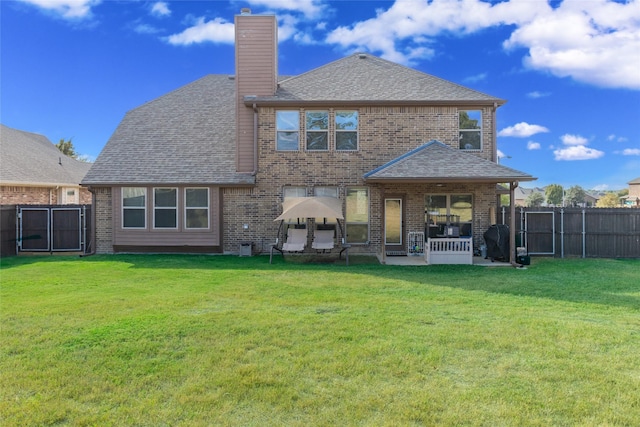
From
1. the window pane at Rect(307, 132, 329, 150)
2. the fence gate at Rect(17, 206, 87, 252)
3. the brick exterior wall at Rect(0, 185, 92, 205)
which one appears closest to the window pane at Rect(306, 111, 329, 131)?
the window pane at Rect(307, 132, 329, 150)

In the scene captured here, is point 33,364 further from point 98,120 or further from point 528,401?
point 98,120

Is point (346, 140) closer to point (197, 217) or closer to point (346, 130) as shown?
point (346, 130)

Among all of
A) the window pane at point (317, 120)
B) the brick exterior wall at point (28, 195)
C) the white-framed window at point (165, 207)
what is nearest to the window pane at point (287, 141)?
→ the window pane at point (317, 120)

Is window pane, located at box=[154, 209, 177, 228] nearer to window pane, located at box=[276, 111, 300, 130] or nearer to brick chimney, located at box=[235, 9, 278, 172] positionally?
brick chimney, located at box=[235, 9, 278, 172]

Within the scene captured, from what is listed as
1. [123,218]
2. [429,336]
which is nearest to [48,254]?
[123,218]

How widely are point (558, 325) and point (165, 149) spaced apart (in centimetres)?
1425

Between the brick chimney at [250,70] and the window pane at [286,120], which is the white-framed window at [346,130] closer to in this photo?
the window pane at [286,120]

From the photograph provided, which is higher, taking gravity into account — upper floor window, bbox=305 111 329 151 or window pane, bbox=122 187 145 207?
upper floor window, bbox=305 111 329 151

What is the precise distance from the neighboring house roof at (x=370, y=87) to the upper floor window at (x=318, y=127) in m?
0.56

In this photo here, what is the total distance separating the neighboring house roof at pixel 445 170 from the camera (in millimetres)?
11266

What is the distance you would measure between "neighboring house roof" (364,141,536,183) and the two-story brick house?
3.15 ft

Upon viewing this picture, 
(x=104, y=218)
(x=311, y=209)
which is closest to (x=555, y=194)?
(x=311, y=209)

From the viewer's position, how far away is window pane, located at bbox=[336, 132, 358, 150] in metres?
14.0

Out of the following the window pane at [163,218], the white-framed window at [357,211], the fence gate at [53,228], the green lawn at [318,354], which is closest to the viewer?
the green lawn at [318,354]
